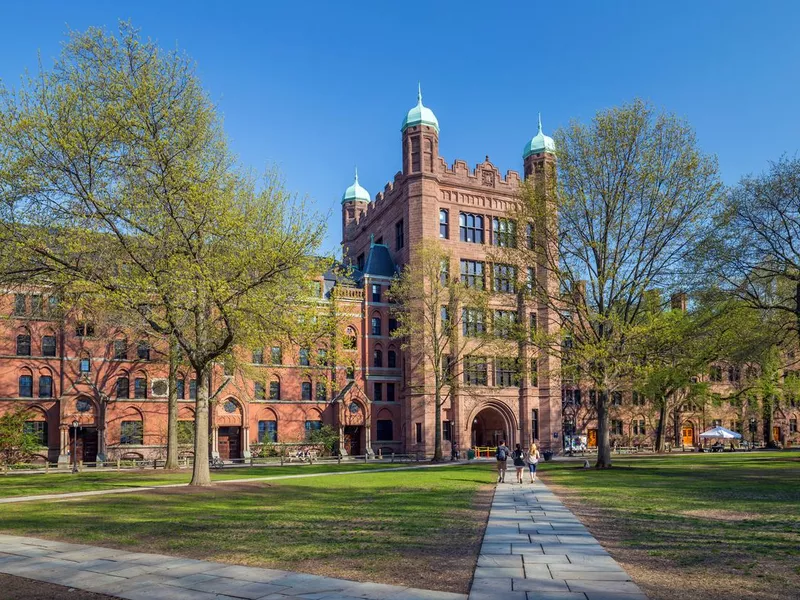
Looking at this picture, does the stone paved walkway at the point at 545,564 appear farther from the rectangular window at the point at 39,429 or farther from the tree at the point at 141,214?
the rectangular window at the point at 39,429

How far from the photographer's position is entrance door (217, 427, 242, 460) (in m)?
52.2

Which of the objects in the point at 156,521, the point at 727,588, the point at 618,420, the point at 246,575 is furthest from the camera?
the point at 618,420

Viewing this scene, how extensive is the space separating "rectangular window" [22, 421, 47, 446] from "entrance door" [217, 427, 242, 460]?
11.8 m

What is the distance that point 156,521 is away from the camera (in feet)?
52.0

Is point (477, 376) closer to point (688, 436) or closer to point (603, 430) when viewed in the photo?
point (603, 430)

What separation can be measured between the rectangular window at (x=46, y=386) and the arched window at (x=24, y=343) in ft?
6.54

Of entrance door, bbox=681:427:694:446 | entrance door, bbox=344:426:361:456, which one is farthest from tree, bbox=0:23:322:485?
entrance door, bbox=681:427:694:446

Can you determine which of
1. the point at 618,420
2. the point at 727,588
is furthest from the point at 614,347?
the point at 618,420

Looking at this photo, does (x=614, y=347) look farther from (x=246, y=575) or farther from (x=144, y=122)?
(x=246, y=575)

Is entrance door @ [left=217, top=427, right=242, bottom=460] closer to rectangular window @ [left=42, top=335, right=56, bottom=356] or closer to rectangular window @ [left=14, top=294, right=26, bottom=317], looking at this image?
rectangular window @ [left=42, top=335, right=56, bottom=356]

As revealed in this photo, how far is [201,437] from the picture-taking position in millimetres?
25812

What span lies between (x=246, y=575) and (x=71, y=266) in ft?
53.7

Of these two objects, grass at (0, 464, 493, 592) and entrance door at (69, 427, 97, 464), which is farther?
entrance door at (69, 427, 97, 464)

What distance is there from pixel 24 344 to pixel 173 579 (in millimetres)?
44601
